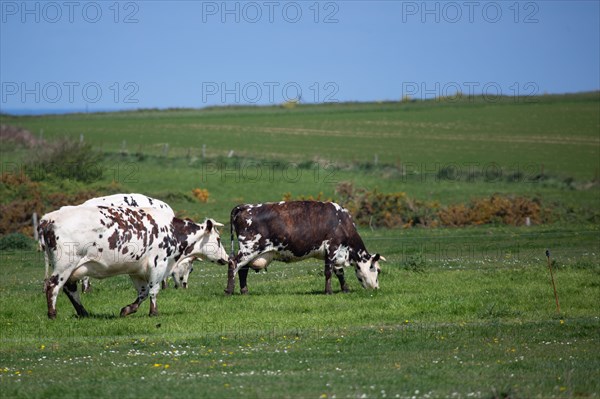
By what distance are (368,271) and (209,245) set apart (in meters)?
4.39

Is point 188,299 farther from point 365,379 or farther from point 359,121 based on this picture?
point 359,121

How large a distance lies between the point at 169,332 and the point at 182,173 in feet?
169

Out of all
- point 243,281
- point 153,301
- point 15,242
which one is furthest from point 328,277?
point 15,242

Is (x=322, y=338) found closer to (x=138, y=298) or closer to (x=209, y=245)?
(x=138, y=298)

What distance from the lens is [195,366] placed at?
16453 mm

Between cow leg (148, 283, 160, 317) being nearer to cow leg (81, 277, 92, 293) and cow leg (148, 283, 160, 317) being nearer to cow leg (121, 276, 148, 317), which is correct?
cow leg (121, 276, 148, 317)

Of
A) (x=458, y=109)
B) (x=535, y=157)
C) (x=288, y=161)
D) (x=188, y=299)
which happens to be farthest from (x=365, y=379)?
(x=458, y=109)

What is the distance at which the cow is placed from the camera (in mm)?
22016

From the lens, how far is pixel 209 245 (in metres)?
25.8

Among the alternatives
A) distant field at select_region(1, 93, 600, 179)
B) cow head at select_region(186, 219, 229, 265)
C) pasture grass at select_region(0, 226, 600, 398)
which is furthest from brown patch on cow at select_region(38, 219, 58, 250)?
distant field at select_region(1, 93, 600, 179)

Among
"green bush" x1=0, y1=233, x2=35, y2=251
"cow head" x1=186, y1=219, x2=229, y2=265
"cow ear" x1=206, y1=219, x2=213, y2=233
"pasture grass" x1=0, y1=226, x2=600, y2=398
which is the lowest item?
"pasture grass" x1=0, y1=226, x2=600, y2=398

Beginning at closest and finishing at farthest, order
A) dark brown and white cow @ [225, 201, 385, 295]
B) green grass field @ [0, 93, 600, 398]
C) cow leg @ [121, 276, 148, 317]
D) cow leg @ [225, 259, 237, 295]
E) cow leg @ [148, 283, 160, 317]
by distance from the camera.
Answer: green grass field @ [0, 93, 600, 398]
cow leg @ [121, 276, 148, 317]
cow leg @ [148, 283, 160, 317]
cow leg @ [225, 259, 237, 295]
dark brown and white cow @ [225, 201, 385, 295]

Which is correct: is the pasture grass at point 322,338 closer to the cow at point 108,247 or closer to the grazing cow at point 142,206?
the grazing cow at point 142,206

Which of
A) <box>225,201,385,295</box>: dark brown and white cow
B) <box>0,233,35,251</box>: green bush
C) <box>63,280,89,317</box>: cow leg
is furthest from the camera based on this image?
<box>0,233,35,251</box>: green bush
